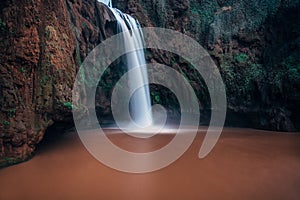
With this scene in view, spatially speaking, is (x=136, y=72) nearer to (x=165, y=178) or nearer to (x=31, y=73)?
(x=31, y=73)

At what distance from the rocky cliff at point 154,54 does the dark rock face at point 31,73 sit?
0.05 ft

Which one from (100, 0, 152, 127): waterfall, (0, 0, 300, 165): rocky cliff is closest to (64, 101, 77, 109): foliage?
(0, 0, 300, 165): rocky cliff

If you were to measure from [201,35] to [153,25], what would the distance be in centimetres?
263

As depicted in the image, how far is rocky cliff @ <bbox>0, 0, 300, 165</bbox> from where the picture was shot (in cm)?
387

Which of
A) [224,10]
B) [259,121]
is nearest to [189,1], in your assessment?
[224,10]

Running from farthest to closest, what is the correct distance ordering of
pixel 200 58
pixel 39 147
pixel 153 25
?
pixel 153 25 → pixel 200 58 → pixel 39 147

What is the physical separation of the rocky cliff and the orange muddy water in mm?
702

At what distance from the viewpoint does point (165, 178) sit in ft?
11.2

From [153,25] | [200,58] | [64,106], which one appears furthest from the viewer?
[153,25]

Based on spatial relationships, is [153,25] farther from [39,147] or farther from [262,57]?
[39,147]

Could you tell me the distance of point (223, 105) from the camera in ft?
31.8

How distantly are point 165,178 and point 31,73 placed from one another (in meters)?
3.23

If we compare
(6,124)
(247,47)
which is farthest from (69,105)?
(247,47)

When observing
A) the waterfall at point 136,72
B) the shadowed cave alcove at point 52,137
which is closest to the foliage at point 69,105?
the shadowed cave alcove at point 52,137
